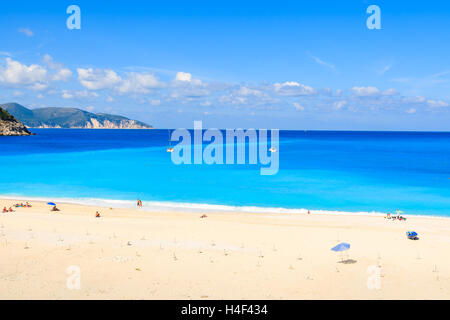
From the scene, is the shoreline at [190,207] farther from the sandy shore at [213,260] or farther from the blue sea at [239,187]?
the sandy shore at [213,260]

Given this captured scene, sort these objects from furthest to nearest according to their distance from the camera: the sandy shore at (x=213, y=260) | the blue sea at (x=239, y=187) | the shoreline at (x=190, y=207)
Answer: the blue sea at (x=239, y=187), the shoreline at (x=190, y=207), the sandy shore at (x=213, y=260)

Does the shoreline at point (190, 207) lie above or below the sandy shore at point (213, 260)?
above

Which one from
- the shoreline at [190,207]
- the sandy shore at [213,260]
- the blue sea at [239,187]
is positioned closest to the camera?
the sandy shore at [213,260]

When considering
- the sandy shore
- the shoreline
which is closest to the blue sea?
the shoreline

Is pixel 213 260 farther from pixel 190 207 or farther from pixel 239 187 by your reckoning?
pixel 239 187

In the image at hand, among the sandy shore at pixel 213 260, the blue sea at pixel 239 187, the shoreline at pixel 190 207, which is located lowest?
the sandy shore at pixel 213 260

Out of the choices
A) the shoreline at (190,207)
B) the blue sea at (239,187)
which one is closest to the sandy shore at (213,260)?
the shoreline at (190,207)

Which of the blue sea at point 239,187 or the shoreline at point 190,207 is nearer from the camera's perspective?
the shoreline at point 190,207

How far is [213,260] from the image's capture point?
17859 mm

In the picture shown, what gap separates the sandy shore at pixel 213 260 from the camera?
14133 mm

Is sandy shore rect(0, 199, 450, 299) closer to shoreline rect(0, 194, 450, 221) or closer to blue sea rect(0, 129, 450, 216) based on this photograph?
shoreline rect(0, 194, 450, 221)

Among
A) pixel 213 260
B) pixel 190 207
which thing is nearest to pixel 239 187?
pixel 190 207

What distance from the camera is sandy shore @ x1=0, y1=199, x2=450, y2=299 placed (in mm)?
14133
